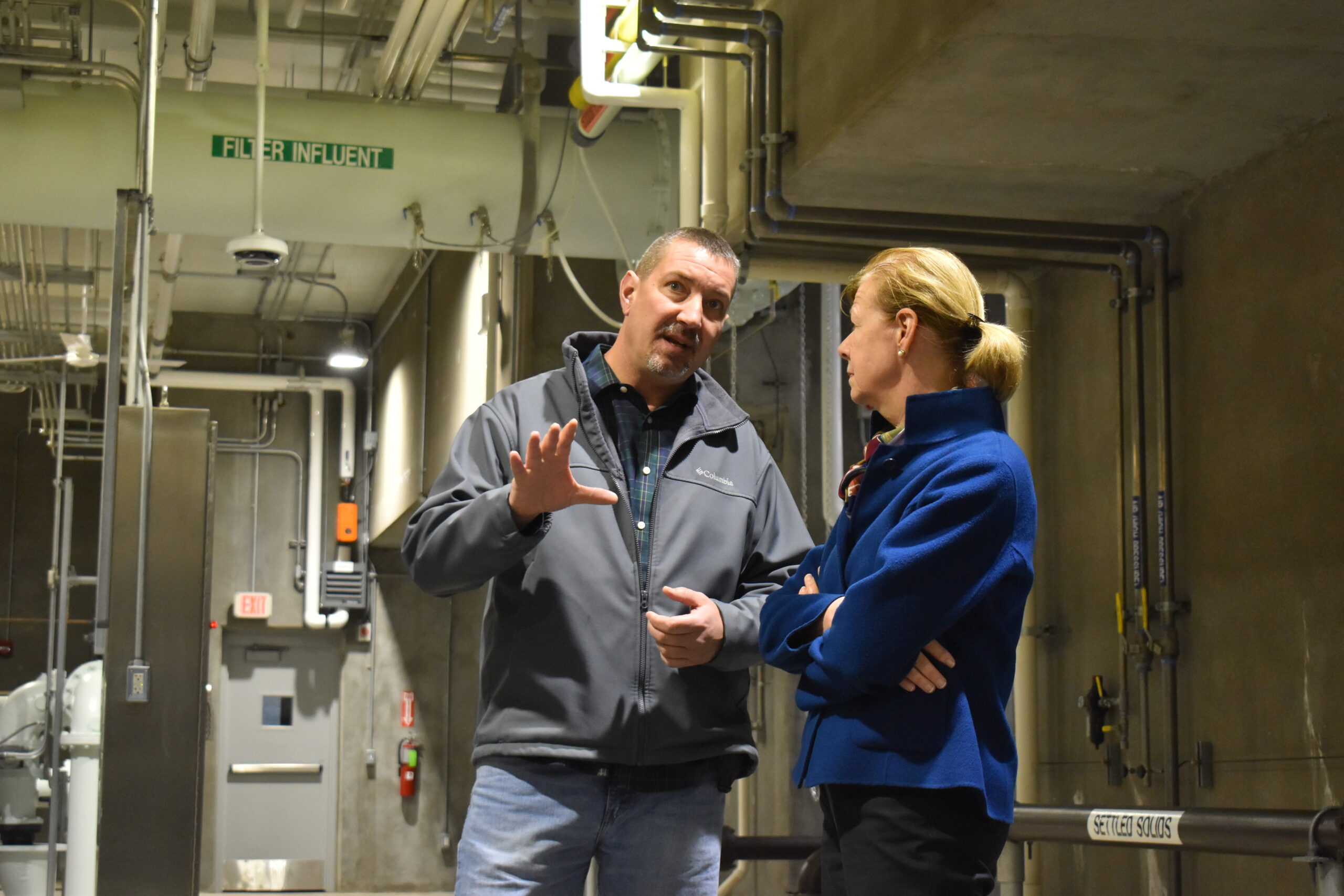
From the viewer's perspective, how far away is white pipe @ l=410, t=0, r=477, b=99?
5086mm

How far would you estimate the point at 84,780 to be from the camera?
718 cm

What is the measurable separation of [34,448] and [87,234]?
360cm

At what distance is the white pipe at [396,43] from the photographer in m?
5.18

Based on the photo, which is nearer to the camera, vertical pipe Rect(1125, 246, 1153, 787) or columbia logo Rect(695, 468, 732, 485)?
columbia logo Rect(695, 468, 732, 485)

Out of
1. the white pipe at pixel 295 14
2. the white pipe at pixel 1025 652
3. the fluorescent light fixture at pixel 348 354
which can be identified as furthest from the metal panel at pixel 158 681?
the fluorescent light fixture at pixel 348 354

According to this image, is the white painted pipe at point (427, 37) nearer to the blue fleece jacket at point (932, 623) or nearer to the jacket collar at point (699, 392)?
the jacket collar at point (699, 392)

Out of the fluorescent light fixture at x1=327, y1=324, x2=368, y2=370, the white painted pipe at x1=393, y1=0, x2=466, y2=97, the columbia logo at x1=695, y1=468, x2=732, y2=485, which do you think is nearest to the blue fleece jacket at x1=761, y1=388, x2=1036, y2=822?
the columbia logo at x1=695, y1=468, x2=732, y2=485

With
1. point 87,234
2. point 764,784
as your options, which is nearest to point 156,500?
point 764,784

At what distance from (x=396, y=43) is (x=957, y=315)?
165 inches

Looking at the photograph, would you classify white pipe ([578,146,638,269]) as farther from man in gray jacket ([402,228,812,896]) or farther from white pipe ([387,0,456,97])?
man in gray jacket ([402,228,812,896])

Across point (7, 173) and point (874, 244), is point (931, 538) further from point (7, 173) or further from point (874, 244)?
point (7, 173)

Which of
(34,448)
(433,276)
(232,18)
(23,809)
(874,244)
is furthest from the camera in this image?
(34,448)

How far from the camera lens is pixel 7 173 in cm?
482

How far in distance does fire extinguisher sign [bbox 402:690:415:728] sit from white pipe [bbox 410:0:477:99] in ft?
20.4
